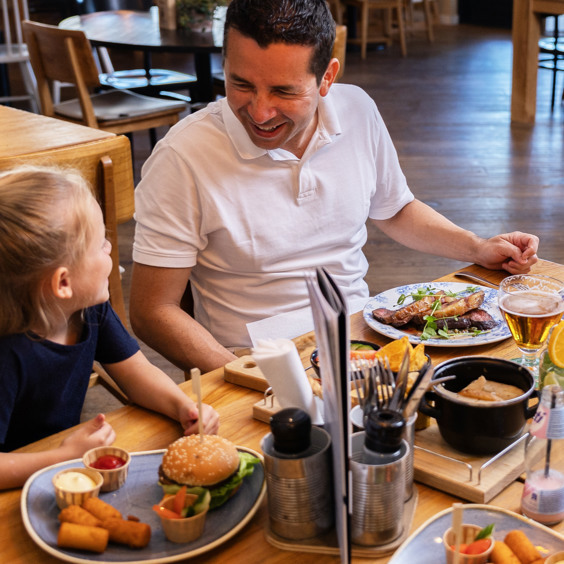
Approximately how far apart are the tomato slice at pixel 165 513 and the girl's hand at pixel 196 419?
210 mm

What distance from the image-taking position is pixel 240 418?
4.33ft

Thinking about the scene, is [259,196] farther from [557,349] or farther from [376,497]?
[376,497]

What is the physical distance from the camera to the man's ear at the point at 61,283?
4.03 ft

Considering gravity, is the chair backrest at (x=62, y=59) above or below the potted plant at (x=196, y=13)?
below

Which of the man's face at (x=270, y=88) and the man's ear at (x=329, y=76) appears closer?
the man's face at (x=270, y=88)

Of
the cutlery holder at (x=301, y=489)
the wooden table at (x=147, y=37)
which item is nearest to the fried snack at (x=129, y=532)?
the cutlery holder at (x=301, y=489)

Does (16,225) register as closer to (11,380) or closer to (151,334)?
(11,380)

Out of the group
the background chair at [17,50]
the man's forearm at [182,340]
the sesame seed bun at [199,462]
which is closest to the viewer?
the sesame seed bun at [199,462]

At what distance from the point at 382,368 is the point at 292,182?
864 mm

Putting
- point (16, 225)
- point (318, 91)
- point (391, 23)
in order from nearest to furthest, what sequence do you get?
1. point (16, 225)
2. point (318, 91)
3. point (391, 23)

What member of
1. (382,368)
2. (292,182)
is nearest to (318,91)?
(292,182)

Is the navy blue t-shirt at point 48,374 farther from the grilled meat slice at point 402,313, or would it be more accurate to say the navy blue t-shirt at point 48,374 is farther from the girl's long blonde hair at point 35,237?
the grilled meat slice at point 402,313

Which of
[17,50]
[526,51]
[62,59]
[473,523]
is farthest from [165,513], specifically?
[526,51]

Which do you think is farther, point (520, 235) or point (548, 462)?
point (520, 235)
